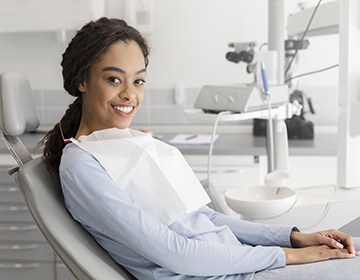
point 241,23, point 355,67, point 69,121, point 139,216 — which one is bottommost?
point 139,216

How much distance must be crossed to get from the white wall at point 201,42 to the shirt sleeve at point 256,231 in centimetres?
194

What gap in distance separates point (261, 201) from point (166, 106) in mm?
1891

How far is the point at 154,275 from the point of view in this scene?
136cm

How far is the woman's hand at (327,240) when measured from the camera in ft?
4.91

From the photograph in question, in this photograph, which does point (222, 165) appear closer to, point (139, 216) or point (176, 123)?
point (176, 123)

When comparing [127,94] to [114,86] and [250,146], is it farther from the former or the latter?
[250,146]

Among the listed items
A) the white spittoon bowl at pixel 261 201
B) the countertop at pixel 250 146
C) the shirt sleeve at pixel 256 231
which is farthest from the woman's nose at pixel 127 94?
the countertop at pixel 250 146

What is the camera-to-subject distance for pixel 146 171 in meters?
1.46

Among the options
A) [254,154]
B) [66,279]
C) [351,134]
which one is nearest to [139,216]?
[351,134]

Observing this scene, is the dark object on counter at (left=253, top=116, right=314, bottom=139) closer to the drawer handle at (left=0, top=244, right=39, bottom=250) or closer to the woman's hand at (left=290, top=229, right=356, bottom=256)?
the drawer handle at (left=0, top=244, right=39, bottom=250)

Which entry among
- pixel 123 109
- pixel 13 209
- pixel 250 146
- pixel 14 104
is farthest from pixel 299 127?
pixel 14 104

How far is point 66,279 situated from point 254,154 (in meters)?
1.20

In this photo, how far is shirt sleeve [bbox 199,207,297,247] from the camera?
1.60 m

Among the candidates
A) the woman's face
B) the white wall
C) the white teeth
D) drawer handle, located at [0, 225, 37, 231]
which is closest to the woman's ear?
the woman's face
